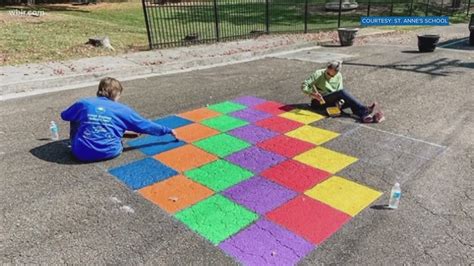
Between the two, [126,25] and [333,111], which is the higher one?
[126,25]

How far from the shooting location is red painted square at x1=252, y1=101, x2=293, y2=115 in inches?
276

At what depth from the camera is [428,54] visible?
41.3 feet

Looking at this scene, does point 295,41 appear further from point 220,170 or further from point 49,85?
point 220,170

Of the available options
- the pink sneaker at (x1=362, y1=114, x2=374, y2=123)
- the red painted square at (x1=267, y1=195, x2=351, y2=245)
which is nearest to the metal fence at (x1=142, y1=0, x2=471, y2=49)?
the pink sneaker at (x1=362, y1=114, x2=374, y2=123)

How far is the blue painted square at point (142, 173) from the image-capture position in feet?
14.6

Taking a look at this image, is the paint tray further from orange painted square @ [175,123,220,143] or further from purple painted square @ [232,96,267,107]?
orange painted square @ [175,123,220,143]

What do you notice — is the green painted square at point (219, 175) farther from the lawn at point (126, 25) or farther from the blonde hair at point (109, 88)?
the lawn at point (126, 25)

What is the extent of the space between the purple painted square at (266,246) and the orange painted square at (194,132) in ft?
7.91

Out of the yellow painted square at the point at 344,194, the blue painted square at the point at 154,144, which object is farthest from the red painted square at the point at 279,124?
the yellow painted square at the point at 344,194

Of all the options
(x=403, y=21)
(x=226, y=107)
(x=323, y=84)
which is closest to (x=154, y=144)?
(x=226, y=107)

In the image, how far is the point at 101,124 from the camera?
4.58 m

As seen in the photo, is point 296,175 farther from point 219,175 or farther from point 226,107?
point 226,107

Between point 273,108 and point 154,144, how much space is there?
Result: 8.63 ft

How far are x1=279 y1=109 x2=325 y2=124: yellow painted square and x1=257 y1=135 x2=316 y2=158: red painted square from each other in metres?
0.88
